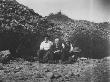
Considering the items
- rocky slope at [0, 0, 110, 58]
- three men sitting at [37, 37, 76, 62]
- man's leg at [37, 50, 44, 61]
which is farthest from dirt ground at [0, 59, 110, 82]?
rocky slope at [0, 0, 110, 58]

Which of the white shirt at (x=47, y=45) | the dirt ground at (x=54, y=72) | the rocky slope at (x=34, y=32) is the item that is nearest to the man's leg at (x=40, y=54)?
the white shirt at (x=47, y=45)

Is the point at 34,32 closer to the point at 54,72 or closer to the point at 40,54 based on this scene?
the point at 40,54

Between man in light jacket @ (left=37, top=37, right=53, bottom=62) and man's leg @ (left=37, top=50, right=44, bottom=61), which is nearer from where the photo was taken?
man in light jacket @ (left=37, top=37, right=53, bottom=62)

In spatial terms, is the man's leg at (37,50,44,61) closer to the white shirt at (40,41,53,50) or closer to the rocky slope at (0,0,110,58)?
the white shirt at (40,41,53,50)

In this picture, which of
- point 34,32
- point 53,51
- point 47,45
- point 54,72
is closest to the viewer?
point 54,72

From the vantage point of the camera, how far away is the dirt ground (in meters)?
8.36

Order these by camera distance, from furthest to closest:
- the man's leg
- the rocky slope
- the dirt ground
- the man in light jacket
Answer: the rocky slope → the man's leg → the man in light jacket → the dirt ground

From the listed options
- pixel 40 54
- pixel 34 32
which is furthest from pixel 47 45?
pixel 34 32

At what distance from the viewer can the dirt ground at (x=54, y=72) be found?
27.4ft

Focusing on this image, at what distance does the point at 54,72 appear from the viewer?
Answer: 917 cm

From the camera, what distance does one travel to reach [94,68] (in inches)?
388

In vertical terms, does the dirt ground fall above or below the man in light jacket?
below

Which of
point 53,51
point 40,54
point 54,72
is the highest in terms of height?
point 53,51

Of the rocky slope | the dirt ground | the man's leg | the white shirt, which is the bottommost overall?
the dirt ground
